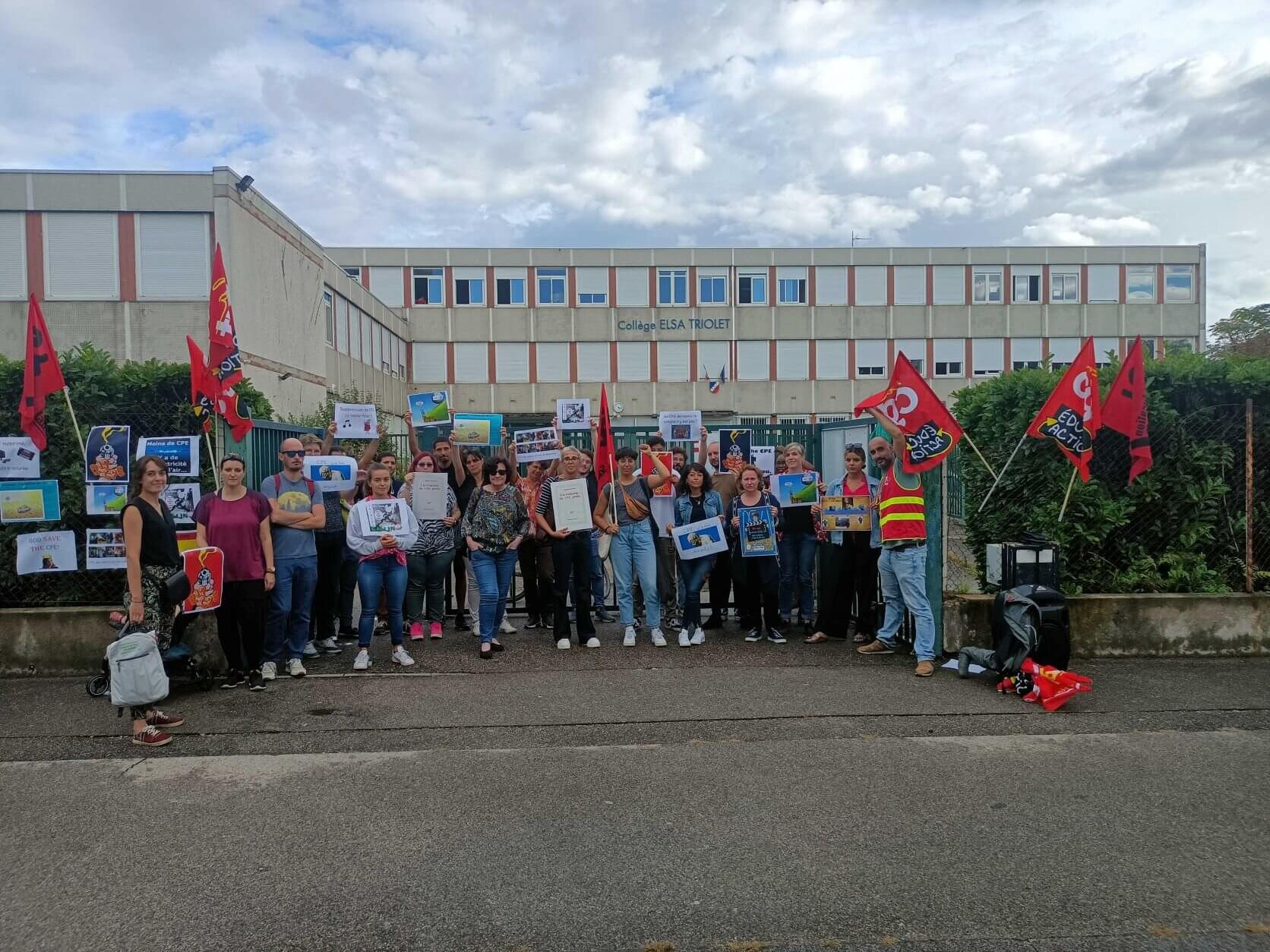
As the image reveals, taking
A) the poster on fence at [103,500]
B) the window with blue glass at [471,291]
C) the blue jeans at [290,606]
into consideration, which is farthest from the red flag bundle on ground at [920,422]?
the window with blue glass at [471,291]

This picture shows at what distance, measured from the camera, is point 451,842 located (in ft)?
14.5

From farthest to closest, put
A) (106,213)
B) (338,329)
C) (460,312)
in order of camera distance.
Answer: (460,312), (338,329), (106,213)

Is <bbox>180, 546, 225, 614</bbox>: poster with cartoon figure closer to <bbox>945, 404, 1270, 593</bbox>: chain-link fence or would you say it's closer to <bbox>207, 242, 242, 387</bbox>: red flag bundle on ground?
<bbox>207, 242, 242, 387</bbox>: red flag bundle on ground

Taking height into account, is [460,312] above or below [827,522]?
above

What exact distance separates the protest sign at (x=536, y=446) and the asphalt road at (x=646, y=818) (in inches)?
114

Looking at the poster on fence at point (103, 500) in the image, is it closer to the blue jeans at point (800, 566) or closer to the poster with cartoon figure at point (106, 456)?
the poster with cartoon figure at point (106, 456)

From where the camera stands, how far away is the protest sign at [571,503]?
28.2ft

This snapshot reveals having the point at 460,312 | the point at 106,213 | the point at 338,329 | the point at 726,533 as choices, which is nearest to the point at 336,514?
the point at 726,533

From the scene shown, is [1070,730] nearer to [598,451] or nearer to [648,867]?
[648,867]

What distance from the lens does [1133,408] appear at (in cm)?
807

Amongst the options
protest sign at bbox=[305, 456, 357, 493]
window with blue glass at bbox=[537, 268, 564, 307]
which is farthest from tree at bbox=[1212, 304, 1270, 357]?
protest sign at bbox=[305, 456, 357, 493]

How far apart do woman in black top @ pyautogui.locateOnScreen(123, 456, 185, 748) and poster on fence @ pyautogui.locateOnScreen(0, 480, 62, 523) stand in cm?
199

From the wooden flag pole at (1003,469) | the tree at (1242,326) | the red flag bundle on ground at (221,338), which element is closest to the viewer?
the red flag bundle on ground at (221,338)

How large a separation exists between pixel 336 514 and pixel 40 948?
5.12 metres
